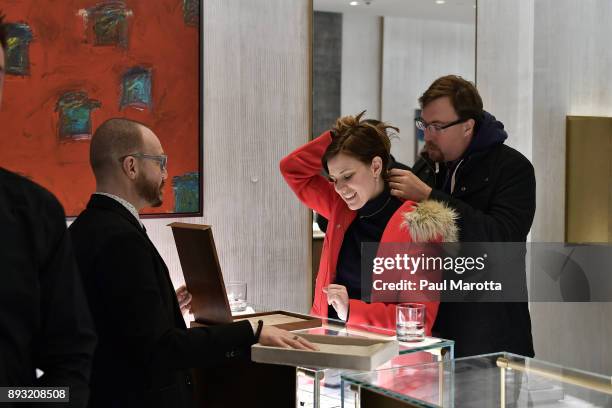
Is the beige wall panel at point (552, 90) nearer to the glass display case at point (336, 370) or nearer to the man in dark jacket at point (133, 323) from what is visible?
the glass display case at point (336, 370)

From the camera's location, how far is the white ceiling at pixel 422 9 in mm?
4305

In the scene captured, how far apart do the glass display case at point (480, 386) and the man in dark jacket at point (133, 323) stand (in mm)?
417

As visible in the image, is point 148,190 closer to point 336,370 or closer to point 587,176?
point 336,370

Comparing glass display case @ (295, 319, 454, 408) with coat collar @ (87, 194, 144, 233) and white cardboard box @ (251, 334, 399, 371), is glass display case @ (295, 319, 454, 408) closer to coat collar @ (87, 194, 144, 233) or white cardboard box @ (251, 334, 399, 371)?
white cardboard box @ (251, 334, 399, 371)

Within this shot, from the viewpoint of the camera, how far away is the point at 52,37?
→ 3373 millimetres

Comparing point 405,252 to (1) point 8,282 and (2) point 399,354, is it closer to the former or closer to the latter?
(2) point 399,354

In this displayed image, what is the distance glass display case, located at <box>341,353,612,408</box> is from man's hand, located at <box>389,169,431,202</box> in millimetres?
1123

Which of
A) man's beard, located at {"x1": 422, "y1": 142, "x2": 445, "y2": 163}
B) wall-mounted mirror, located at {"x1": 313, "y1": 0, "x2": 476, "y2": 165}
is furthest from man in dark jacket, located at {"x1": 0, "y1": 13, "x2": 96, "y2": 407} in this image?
wall-mounted mirror, located at {"x1": 313, "y1": 0, "x2": 476, "y2": 165}

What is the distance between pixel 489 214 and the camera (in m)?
2.87

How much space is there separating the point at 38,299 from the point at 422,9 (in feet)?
11.8

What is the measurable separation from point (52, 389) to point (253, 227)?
8.68 ft

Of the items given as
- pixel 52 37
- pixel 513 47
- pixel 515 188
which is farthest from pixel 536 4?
pixel 52 37

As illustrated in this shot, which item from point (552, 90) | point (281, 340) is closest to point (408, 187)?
point (281, 340)

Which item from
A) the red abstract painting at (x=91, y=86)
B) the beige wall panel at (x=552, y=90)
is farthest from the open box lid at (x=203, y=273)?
the beige wall panel at (x=552, y=90)
